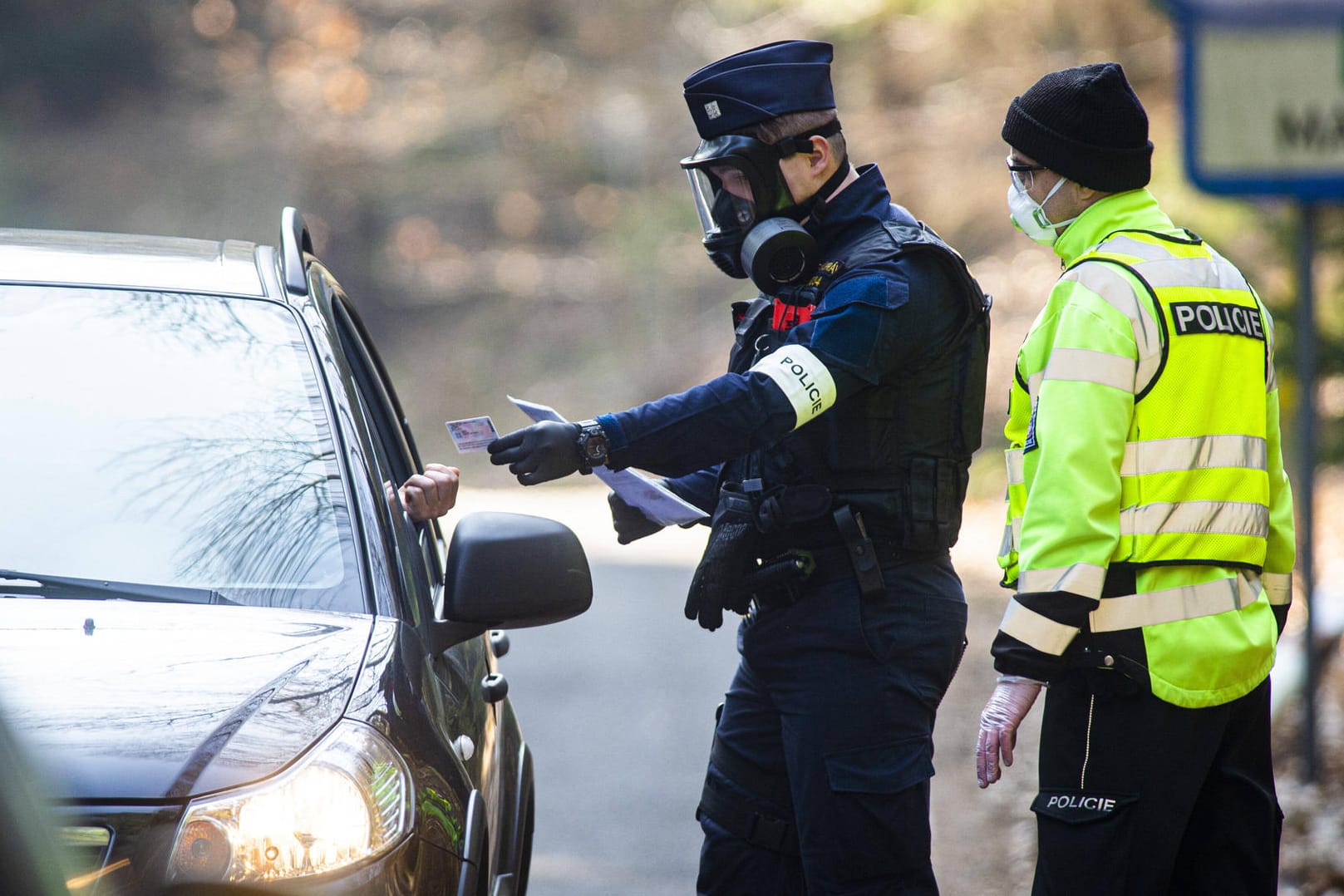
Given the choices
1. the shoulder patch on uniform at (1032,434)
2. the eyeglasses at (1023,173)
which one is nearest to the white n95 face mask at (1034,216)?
the eyeglasses at (1023,173)

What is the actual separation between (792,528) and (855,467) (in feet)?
0.62

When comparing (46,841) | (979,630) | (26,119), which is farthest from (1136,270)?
(26,119)

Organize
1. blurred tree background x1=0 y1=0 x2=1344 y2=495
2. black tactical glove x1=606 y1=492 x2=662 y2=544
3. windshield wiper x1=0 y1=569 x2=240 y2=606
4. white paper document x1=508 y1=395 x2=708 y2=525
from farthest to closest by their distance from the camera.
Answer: blurred tree background x1=0 y1=0 x2=1344 y2=495, black tactical glove x1=606 y1=492 x2=662 y2=544, white paper document x1=508 y1=395 x2=708 y2=525, windshield wiper x1=0 y1=569 x2=240 y2=606

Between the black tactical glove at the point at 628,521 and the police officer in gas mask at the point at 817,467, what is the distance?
0.82 feet

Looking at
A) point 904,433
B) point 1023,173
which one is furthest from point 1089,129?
point 904,433

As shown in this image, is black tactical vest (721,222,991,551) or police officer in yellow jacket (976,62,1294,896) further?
black tactical vest (721,222,991,551)

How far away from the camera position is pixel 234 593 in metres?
2.83

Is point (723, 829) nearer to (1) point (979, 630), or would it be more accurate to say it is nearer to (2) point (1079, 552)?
(2) point (1079, 552)

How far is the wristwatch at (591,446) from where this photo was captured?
311cm

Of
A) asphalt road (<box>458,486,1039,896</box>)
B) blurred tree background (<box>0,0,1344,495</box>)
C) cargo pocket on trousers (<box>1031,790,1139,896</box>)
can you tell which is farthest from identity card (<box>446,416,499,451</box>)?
blurred tree background (<box>0,0,1344,495</box>)

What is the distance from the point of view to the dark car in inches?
87.2

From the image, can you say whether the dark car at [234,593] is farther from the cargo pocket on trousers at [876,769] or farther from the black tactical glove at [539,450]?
the cargo pocket on trousers at [876,769]

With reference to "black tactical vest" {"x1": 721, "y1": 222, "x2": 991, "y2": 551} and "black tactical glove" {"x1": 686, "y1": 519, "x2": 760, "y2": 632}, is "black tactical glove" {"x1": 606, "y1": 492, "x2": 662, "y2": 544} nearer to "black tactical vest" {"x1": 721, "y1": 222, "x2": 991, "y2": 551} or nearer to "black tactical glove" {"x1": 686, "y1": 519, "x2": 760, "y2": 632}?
"black tactical glove" {"x1": 686, "y1": 519, "x2": 760, "y2": 632}

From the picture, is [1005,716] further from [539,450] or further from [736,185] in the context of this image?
[736,185]
